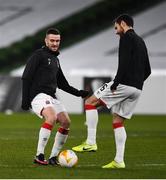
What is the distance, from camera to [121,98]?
1048 centimetres

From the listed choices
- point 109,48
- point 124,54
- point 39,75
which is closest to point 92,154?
point 39,75

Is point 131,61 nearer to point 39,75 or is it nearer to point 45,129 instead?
point 39,75

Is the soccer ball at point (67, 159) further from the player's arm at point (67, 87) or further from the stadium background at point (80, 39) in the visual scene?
the stadium background at point (80, 39)

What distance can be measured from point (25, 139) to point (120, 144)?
18.8 feet

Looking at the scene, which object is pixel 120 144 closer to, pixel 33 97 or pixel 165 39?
pixel 33 97

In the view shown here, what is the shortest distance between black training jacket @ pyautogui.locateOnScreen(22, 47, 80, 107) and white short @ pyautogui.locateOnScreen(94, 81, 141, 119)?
77 cm

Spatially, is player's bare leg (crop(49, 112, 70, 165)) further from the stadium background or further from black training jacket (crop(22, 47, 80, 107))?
the stadium background

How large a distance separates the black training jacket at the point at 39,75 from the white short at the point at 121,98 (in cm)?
77

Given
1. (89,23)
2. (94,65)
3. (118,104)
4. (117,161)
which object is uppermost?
(89,23)

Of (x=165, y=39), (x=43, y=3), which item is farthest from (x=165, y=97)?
(x=43, y=3)

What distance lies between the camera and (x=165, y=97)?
2738 cm

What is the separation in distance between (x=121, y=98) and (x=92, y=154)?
93.1 inches

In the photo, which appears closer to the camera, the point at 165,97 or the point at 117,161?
the point at 117,161

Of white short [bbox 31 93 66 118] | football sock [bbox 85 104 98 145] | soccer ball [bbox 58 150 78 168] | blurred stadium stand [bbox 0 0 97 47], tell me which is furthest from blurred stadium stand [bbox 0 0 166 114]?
soccer ball [bbox 58 150 78 168]
